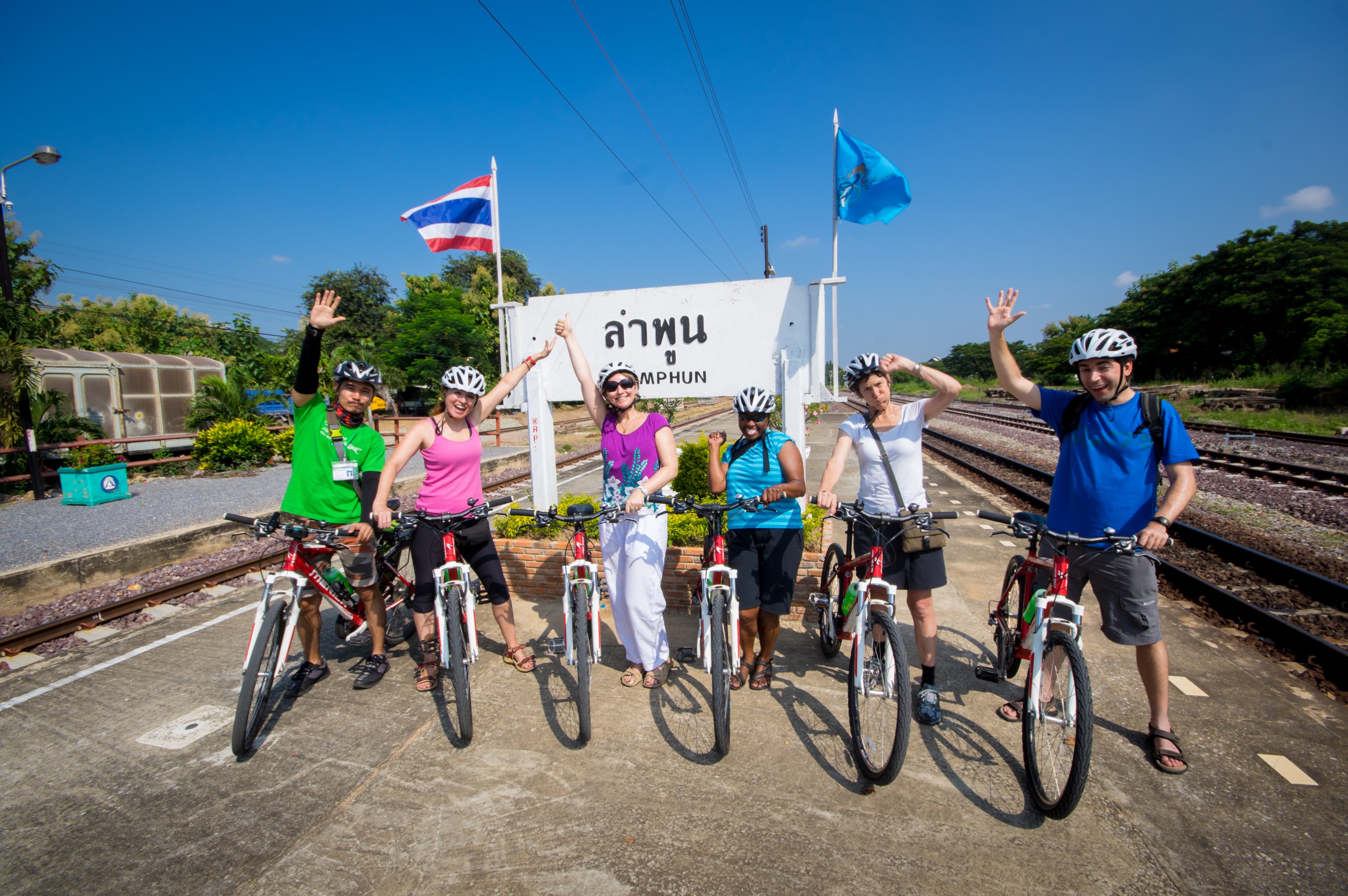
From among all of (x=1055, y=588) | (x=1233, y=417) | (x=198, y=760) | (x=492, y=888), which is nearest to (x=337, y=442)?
(x=198, y=760)

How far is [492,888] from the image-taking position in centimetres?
234

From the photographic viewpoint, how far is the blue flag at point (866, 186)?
18.8 ft

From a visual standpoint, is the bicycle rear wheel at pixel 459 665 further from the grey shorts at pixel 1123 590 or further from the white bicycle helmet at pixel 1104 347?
the white bicycle helmet at pixel 1104 347

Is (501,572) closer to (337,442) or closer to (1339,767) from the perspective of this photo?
(337,442)

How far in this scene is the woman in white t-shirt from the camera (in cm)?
337

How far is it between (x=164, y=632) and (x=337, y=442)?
114 inches

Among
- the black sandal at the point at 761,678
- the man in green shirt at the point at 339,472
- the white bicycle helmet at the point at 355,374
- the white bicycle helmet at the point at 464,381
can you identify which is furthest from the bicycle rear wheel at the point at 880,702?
the white bicycle helmet at the point at 355,374

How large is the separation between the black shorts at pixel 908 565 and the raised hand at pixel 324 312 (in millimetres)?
3318

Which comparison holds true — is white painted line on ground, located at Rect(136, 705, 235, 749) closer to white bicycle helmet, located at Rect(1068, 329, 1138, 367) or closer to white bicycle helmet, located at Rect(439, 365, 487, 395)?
white bicycle helmet, located at Rect(439, 365, 487, 395)

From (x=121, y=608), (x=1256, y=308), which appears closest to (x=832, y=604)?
(x=121, y=608)

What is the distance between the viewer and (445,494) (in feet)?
12.3

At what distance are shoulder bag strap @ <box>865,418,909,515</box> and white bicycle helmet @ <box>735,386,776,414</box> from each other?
0.63 metres

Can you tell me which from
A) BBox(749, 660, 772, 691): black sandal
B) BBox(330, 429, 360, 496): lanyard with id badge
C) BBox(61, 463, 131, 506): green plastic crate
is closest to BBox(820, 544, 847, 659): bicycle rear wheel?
BBox(749, 660, 772, 691): black sandal

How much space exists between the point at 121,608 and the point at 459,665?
431cm
